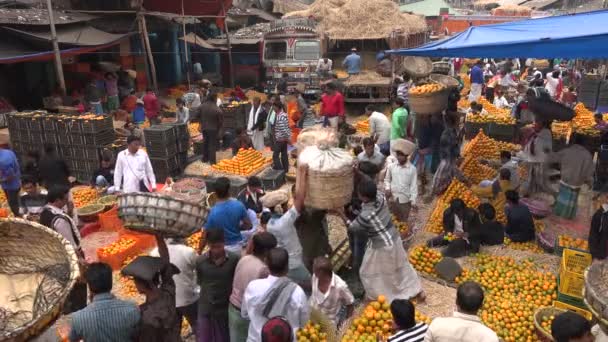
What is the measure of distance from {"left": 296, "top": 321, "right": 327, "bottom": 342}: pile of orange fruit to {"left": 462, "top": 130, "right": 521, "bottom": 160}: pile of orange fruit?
24.5 feet

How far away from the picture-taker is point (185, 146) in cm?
1142

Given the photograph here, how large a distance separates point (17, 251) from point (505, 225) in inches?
266

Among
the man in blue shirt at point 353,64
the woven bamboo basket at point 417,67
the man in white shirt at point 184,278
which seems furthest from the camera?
the man in blue shirt at point 353,64

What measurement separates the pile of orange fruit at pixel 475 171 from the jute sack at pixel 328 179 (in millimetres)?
5778

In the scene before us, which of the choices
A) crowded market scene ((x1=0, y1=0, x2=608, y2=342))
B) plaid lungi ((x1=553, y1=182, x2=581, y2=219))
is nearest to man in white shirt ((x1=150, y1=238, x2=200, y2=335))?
crowded market scene ((x1=0, y1=0, x2=608, y2=342))

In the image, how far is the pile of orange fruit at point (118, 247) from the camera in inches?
287

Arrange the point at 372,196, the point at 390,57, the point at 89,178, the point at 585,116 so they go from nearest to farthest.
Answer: the point at 372,196 → the point at 89,178 → the point at 585,116 → the point at 390,57

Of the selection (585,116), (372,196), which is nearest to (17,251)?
(372,196)

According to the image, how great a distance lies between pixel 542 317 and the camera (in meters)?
5.20

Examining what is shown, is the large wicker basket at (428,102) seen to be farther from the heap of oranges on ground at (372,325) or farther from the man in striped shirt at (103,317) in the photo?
the man in striped shirt at (103,317)

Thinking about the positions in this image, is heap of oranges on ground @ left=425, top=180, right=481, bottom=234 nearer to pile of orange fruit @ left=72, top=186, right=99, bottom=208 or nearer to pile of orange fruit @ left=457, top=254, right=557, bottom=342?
Result: pile of orange fruit @ left=457, top=254, right=557, bottom=342

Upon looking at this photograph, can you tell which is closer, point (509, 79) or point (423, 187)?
point (423, 187)

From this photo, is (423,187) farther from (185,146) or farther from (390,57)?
(390,57)

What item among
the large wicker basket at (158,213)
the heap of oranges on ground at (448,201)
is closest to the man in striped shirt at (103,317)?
the large wicker basket at (158,213)
